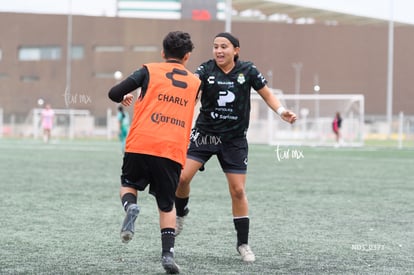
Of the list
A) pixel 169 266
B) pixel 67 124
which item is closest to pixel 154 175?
pixel 169 266

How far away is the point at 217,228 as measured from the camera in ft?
26.0

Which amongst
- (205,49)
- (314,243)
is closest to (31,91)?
(205,49)

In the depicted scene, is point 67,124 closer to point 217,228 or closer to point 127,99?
point 217,228

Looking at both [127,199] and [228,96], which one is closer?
[127,199]

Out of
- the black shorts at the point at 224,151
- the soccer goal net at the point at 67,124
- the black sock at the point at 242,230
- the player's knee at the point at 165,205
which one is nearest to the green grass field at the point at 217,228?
the black sock at the point at 242,230

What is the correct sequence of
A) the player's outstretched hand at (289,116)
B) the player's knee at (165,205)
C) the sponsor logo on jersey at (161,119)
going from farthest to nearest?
1. the player's outstretched hand at (289,116)
2. the player's knee at (165,205)
3. the sponsor logo on jersey at (161,119)

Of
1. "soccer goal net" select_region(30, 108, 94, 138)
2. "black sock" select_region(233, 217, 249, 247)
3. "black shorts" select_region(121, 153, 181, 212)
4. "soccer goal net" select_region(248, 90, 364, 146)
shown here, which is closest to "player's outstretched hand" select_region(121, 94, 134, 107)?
"black shorts" select_region(121, 153, 181, 212)

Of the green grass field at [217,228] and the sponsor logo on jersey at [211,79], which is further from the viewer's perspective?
the sponsor logo on jersey at [211,79]

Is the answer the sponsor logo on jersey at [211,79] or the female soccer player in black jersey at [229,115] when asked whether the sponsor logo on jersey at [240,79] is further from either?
the sponsor logo on jersey at [211,79]

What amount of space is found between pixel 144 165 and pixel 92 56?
71.8 meters

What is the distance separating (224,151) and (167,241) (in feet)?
3.68

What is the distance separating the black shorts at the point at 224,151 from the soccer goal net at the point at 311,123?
105 ft

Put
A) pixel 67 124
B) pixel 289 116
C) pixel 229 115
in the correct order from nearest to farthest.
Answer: pixel 289 116, pixel 229 115, pixel 67 124

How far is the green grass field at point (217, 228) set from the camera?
564 centimetres
